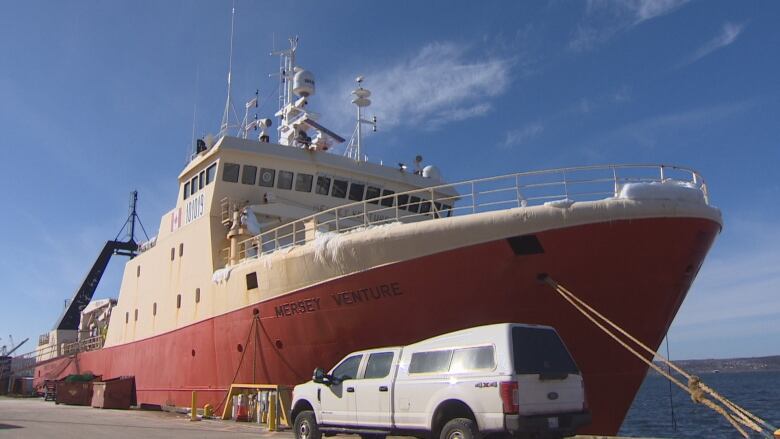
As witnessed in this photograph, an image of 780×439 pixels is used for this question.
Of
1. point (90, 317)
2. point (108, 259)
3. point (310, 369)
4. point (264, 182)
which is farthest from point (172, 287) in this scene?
point (108, 259)

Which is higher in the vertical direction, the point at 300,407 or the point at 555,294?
the point at 555,294

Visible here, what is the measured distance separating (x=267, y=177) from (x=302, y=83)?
5.39 meters

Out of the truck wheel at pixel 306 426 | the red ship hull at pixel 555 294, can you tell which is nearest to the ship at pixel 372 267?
the red ship hull at pixel 555 294

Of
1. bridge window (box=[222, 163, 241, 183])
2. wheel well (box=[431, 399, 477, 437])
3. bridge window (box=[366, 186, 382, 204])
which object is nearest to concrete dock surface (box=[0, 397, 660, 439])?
wheel well (box=[431, 399, 477, 437])

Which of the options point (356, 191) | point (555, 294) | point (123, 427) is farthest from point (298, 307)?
point (356, 191)

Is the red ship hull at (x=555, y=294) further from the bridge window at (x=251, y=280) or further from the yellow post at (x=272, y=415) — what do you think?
the bridge window at (x=251, y=280)

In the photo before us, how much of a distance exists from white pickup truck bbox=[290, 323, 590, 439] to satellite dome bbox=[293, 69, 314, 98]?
597 inches

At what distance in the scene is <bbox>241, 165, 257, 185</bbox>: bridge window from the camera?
1933 cm

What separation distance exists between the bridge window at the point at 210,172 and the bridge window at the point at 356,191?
13.7ft

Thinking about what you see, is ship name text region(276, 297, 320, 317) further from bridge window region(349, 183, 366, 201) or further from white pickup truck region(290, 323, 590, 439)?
bridge window region(349, 183, 366, 201)

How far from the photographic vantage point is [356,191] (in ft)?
67.1

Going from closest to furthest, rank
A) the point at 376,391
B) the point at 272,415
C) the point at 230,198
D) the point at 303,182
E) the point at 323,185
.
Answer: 1. the point at 376,391
2. the point at 272,415
3. the point at 230,198
4. the point at 303,182
5. the point at 323,185

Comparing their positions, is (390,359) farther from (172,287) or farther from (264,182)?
(172,287)

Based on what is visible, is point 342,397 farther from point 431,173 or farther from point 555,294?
point 431,173
